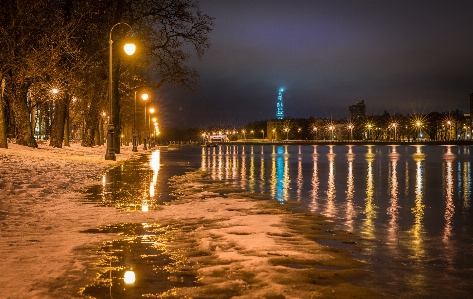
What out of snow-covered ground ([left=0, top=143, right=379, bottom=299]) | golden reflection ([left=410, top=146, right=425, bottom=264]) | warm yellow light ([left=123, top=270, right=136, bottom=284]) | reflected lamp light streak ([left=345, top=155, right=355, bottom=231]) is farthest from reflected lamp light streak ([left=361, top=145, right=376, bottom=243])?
warm yellow light ([left=123, top=270, right=136, bottom=284])

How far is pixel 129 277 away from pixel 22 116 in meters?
31.1

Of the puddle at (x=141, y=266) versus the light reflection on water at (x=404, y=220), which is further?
the light reflection on water at (x=404, y=220)

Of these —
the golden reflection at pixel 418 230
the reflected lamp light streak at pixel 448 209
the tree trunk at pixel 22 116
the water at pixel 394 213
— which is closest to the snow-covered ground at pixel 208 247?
the water at pixel 394 213

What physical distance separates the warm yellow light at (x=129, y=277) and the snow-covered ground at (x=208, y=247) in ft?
1.19

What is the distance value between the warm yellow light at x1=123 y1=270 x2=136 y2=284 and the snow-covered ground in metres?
0.36

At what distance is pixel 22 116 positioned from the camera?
3531 cm

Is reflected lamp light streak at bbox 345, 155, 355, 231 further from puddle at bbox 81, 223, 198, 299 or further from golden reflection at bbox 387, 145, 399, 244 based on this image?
puddle at bbox 81, 223, 198, 299

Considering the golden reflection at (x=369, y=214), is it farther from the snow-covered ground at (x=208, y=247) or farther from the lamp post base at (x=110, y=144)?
the lamp post base at (x=110, y=144)

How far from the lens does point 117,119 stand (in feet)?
146

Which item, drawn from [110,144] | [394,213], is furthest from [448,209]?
[110,144]

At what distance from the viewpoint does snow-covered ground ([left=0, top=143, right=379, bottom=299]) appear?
6.12m

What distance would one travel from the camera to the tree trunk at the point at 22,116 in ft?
113

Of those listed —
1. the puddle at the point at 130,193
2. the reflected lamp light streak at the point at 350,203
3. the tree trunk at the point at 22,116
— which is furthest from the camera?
the tree trunk at the point at 22,116

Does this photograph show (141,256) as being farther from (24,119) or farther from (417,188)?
(24,119)
